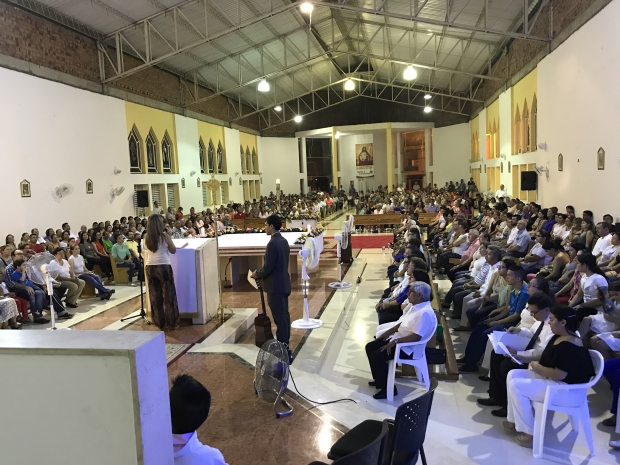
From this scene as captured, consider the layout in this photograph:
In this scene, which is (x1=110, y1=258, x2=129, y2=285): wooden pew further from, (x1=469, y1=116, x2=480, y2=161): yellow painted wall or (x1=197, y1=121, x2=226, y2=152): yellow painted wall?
(x1=469, y1=116, x2=480, y2=161): yellow painted wall

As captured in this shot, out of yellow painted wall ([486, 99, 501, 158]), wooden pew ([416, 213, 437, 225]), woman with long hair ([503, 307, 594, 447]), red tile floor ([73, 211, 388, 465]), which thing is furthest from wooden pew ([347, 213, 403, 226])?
woman with long hair ([503, 307, 594, 447])

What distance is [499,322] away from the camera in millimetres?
5340

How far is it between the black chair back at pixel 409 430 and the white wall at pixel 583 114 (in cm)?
724

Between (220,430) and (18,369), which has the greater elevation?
(18,369)

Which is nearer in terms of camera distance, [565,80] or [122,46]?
[565,80]

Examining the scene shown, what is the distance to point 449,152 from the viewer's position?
2933 centimetres

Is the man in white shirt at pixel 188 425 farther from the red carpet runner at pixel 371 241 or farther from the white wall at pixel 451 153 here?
the white wall at pixel 451 153

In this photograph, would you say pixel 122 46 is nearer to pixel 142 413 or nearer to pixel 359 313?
pixel 359 313

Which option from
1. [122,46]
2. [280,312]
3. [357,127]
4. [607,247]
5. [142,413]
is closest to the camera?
[142,413]

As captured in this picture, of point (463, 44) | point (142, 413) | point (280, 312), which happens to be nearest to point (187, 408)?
point (142, 413)

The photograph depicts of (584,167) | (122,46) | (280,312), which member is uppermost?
(122,46)

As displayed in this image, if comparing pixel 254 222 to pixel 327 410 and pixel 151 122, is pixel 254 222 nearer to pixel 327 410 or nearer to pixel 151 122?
pixel 151 122

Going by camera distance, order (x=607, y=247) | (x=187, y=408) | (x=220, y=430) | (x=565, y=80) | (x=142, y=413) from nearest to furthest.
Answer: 1. (x=142, y=413)
2. (x=187, y=408)
3. (x=220, y=430)
4. (x=607, y=247)
5. (x=565, y=80)

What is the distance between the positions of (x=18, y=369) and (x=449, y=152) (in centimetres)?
2918
